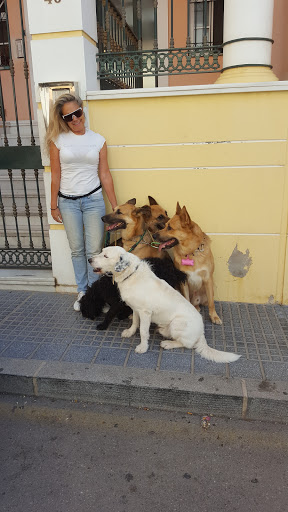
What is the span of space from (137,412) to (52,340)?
4.35ft

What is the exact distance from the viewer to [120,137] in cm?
478

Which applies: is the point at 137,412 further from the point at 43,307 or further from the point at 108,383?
the point at 43,307

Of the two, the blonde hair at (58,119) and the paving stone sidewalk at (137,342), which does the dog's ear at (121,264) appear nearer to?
the paving stone sidewalk at (137,342)

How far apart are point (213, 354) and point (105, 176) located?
2461mm

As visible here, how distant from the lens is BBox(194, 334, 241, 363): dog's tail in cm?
357

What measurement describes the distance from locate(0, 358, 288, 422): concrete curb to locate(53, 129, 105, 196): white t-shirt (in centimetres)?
207

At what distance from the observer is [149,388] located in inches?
130

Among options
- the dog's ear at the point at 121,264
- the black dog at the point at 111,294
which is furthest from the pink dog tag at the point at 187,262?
the dog's ear at the point at 121,264

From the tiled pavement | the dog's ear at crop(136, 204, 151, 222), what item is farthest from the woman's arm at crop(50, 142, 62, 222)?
the tiled pavement

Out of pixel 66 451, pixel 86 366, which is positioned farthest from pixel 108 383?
pixel 66 451

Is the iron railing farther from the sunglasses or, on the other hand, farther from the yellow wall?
the sunglasses

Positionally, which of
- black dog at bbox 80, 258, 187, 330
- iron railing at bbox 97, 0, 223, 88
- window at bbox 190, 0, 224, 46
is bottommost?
black dog at bbox 80, 258, 187, 330

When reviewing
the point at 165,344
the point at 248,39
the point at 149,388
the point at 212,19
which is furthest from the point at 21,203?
the point at 212,19

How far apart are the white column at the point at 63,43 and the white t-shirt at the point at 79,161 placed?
56 centimetres
